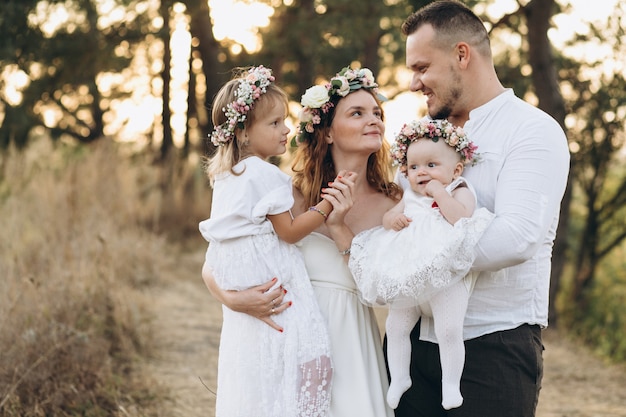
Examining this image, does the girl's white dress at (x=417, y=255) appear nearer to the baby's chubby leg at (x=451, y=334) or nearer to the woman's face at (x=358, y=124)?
the baby's chubby leg at (x=451, y=334)

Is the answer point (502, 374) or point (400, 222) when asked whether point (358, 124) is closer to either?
point (400, 222)

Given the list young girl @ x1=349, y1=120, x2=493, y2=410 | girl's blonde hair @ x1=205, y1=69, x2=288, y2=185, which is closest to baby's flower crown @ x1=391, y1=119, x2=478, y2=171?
young girl @ x1=349, y1=120, x2=493, y2=410

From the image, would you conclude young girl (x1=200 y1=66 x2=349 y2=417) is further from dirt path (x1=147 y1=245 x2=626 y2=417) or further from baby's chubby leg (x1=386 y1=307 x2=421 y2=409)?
dirt path (x1=147 y1=245 x2=626 y2=417)

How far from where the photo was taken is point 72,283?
6.25 metres

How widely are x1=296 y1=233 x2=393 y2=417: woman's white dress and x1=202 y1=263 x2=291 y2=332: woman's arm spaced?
20cm

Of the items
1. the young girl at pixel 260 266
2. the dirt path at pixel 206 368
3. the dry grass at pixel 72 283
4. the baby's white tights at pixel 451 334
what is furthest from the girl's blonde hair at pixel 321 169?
the dirt path at pixel 206 368

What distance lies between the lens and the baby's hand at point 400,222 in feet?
9.15

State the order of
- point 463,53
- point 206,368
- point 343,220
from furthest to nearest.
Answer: point 206,368 → point 343,220 → point 463,53

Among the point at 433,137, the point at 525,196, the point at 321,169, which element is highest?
the point at 433,137

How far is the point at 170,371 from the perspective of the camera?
588 cm

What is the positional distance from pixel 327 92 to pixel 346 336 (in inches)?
41.4

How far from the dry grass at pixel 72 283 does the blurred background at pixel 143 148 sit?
0.06ft

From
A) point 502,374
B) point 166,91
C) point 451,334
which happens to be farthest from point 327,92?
point 166,91

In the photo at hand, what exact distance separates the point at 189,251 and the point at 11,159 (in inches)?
122
